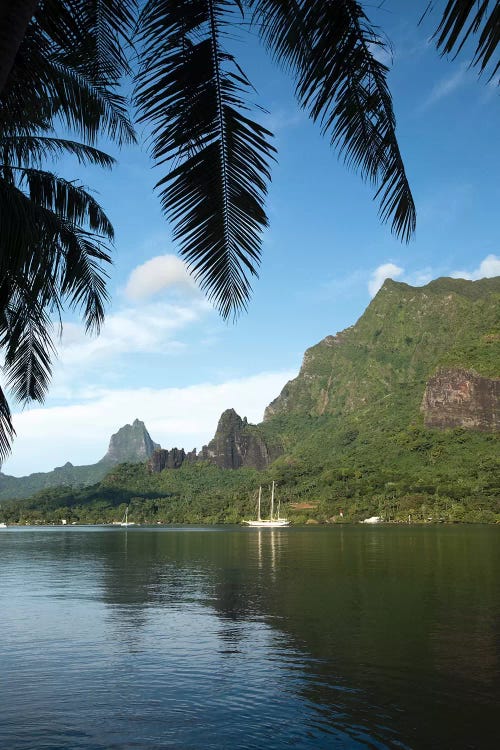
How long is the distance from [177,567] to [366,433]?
151 meters

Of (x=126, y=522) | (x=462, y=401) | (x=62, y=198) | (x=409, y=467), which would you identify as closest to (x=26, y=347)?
(x=62, y=198)

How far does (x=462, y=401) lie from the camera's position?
151500 millimetres

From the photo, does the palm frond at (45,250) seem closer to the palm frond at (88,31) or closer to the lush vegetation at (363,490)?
the palm frond at (88,31)

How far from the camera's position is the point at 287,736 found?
9648 mm

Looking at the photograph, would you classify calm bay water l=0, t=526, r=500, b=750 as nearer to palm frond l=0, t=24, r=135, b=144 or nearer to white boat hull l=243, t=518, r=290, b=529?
palm frond l=0, t=24, r=135, b=144

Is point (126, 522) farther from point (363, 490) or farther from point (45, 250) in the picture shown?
point (45, 250)

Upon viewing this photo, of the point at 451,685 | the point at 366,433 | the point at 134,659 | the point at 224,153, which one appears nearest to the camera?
the point at 224,153

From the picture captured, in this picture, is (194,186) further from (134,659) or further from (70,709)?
(134,659)

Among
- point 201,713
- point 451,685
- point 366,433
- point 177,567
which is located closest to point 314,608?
point 451,685

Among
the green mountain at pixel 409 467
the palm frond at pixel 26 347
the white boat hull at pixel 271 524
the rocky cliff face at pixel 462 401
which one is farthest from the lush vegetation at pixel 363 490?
the palm frond at pixel 26 347

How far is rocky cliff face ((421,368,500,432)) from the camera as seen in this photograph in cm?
14912

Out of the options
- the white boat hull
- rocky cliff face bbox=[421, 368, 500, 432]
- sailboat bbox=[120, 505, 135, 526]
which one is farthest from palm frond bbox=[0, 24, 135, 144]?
sailboat bbox=[120, 505, 135, 526]

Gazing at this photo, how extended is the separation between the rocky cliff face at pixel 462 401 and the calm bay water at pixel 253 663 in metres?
127

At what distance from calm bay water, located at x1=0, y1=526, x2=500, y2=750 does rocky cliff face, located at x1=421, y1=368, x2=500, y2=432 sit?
12726cm
